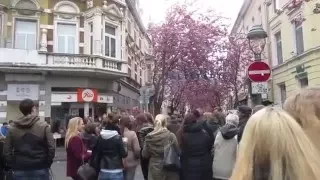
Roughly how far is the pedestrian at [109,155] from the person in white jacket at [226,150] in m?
1.65

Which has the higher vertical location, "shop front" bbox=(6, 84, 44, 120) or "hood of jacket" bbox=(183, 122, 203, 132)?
"shop front" bbox=(6, 84, 44, 120)

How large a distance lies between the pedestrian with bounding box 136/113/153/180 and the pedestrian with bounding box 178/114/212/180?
3.29 feet

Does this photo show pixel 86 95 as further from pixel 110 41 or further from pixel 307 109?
pixel 307 109

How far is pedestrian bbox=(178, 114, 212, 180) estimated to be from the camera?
7.61 m

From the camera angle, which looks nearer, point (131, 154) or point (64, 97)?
point (131, 154)

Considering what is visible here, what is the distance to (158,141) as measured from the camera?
787 cm

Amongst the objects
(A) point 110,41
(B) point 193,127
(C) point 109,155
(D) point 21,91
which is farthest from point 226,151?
(A) point 110,41

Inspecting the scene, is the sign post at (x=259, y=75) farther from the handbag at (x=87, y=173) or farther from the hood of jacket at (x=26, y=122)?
the hood of jacket at (x=26, y=122)

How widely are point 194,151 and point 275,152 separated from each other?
17.6ft

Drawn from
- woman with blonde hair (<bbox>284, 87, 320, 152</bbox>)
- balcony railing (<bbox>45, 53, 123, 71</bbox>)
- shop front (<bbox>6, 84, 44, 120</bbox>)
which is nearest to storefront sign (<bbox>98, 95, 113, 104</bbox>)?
balcony railing (<bbox>45, 53, 123, 71</bbox>)

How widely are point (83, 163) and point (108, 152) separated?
47.6 inches

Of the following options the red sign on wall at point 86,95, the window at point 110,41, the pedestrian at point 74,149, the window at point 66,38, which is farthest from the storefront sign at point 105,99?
the pedestrian at point 74,149

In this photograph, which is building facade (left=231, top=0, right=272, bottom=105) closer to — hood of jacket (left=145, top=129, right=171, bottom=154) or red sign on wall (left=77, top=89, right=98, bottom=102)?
red sign on wall (left=77, top=89, right=98, bottom=102)

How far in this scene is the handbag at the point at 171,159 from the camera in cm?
764
